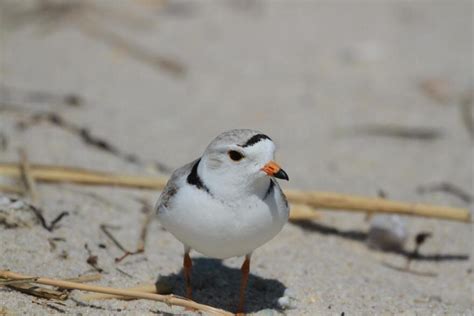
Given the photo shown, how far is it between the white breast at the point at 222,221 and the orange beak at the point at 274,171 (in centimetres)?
16

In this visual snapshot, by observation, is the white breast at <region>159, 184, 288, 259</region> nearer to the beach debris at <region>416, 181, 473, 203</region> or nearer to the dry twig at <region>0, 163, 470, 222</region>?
the dry twig at <region>0, 163, 470, 222</region>

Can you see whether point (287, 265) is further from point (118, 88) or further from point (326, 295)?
point (118, 88)

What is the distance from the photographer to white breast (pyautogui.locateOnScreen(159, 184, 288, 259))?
3.45m

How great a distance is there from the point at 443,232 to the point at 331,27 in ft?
16.1

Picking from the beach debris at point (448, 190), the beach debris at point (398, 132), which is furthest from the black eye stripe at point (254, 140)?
the beach debris at point (398, 132)

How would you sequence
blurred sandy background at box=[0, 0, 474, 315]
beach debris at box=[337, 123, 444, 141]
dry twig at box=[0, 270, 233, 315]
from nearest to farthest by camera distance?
dry twig at box=[0, 270, 233, 315]
blurred sandy background at box=[0, 0, 474, 315]
beach debris at box=[337, 123, 444, 141]

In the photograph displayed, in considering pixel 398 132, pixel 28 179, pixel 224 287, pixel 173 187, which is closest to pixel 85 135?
pixel 28 179

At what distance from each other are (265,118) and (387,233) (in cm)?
261

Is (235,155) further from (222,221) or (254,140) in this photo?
(222,221)

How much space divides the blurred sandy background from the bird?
48 centimetres

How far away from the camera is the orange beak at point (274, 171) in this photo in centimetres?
340

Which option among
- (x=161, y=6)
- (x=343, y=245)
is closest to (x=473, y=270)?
(x=343, y=245)

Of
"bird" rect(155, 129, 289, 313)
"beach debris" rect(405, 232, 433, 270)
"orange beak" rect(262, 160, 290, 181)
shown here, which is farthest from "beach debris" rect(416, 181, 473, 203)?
"orange beak" rect(262, 160, 290, 181)

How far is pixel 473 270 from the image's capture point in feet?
15.6
